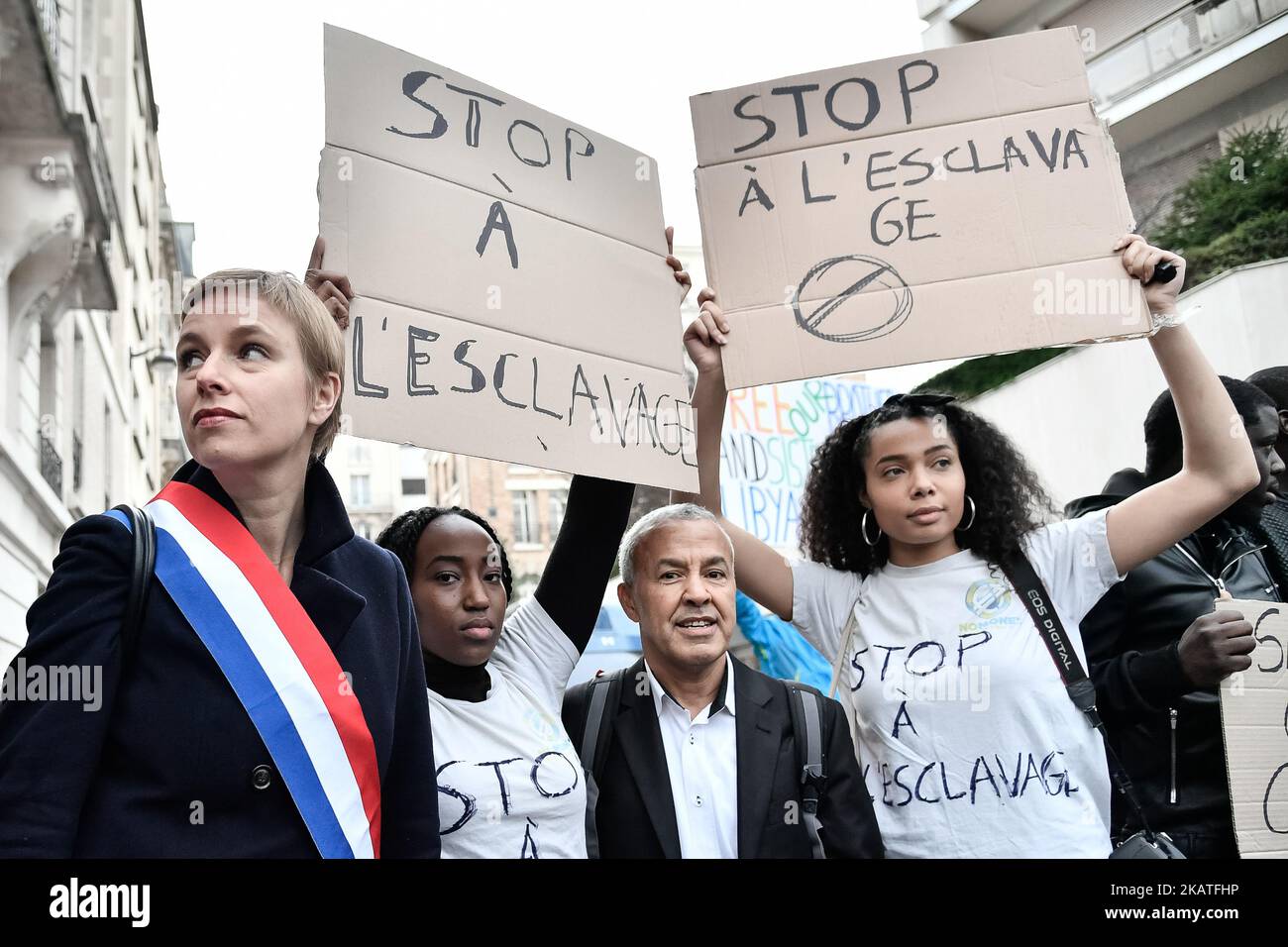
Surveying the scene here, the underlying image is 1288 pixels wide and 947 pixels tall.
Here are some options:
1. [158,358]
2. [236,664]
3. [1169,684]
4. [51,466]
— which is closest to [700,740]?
[1169,684]

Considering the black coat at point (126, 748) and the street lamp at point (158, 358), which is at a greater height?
the street lamp at point (158, 358)

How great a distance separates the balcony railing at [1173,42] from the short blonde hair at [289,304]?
12.1 m

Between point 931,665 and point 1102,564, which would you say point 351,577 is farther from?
point 1102,564

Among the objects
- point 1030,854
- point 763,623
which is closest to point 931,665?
point 1030,854

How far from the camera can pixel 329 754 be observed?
4.42 ft

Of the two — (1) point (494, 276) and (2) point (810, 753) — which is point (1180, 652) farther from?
(1) point (494, 276)

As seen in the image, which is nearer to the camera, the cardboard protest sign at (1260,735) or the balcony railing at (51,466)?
the cardboard protest sign at (1260,735)

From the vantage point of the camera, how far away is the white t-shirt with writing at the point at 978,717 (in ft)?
6.73

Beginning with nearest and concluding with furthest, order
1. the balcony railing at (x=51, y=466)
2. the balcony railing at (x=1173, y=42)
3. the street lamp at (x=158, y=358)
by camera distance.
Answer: the balcony railing at (x=51, y=466)
the street lamp at (x=158, y=358)
the balcony railing at (x=1173, y=42)

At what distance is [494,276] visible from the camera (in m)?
2.13

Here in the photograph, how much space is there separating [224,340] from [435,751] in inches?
31.1

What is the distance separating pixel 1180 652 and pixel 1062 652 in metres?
0.27

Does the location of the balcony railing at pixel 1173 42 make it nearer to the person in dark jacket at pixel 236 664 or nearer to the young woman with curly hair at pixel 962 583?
the young woman with curly hair at pixel 962 583

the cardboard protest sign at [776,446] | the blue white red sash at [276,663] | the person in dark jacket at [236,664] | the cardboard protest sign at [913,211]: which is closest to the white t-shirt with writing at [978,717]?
the cardboard protest sign at [913,211]
